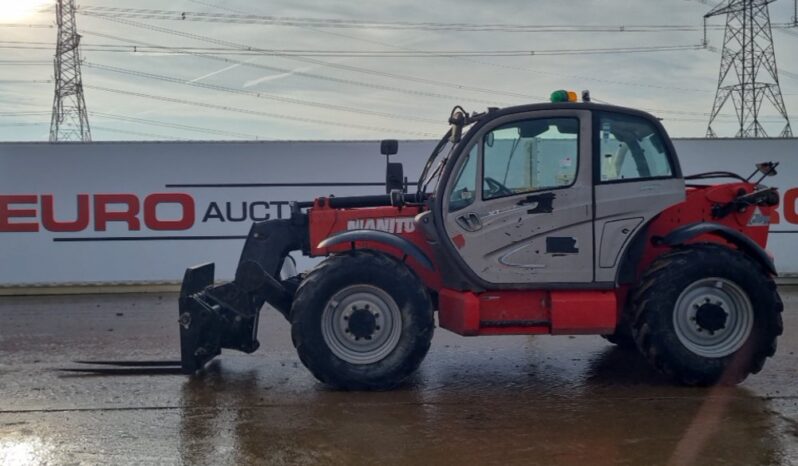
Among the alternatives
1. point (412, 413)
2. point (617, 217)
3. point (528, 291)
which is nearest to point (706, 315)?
point (617, 217)

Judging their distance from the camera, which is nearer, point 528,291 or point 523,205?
point 523,205

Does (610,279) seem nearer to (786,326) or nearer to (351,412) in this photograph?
(351,412)

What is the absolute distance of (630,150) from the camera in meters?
6.73

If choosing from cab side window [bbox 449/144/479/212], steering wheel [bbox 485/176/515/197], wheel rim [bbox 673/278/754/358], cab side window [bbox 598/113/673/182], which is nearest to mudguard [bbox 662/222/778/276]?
wheel rim [bbox 673/278/754/358]

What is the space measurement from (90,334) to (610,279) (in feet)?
19.6

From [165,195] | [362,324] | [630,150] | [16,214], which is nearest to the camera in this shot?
[362,324]

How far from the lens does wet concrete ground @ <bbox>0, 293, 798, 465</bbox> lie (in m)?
4.98

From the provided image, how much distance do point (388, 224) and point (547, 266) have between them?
4.52 feet

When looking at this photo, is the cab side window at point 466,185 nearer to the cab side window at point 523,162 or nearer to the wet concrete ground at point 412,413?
the cab side window at point 523,162

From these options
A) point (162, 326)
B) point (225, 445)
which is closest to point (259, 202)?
point (162, 326)

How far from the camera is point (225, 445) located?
5129 mm

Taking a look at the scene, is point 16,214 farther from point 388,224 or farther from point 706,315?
point 706,315

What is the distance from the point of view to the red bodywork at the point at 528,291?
6535 mm

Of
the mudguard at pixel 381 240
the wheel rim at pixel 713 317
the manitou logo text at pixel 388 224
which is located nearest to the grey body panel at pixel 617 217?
the wheel rim at pixel 713 317
